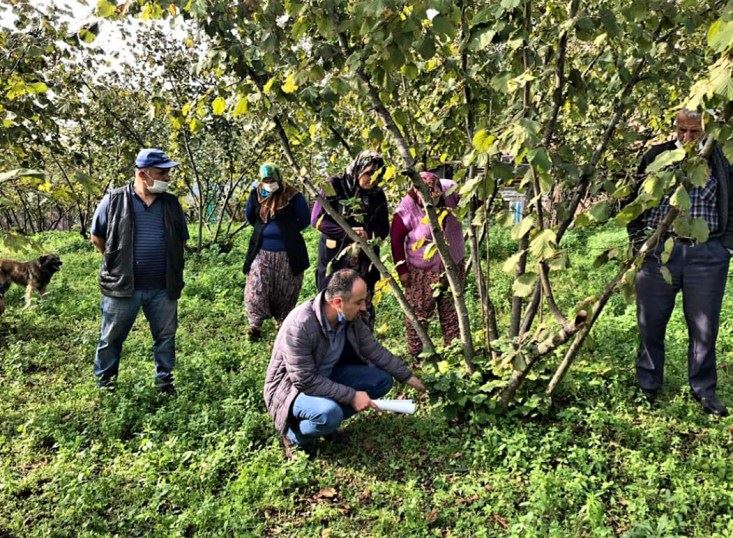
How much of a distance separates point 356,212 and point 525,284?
1903 millimetres

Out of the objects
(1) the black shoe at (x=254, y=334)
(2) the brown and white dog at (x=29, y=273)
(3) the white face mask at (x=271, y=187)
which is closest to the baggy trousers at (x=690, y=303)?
(3) the white face mask at (x=271, y=187)

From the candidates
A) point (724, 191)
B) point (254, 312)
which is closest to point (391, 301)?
point (254, 312)

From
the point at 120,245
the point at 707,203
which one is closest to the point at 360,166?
the point at 120,245

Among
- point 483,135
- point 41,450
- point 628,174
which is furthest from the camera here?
point 41,450

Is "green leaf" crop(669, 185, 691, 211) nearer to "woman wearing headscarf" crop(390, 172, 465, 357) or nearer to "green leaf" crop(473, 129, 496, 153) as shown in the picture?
"green leaf" crop(473, 129, 496, 153)

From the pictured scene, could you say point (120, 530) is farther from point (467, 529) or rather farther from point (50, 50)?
point (50, 50)

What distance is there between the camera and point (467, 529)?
293 centimetres

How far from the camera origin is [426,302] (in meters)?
4.66

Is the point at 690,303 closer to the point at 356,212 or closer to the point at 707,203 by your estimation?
the point at 707,203

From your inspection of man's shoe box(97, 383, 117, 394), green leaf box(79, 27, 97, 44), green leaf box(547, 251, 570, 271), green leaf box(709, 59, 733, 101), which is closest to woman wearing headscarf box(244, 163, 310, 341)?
man's shoe box(97, 383, 117, 394)

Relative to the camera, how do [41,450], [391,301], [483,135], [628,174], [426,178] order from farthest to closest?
[391,301]
[426,178]
[41,450]
[628,174]
[483,135]

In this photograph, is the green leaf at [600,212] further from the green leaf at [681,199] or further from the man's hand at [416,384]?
the man's hand at [416,384]

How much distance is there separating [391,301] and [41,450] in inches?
147

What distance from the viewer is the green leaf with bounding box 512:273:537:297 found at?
9.12 ft
